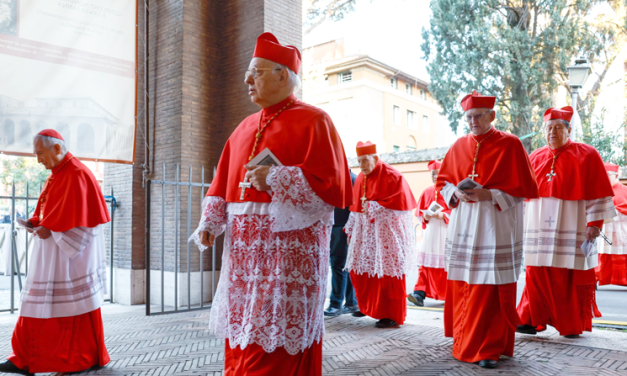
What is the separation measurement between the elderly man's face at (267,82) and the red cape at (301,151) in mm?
68

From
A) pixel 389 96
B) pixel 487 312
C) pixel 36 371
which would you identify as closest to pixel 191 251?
pixel 36 371

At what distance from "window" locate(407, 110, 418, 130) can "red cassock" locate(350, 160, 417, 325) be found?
3126cm

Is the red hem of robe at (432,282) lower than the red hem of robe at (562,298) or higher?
lower

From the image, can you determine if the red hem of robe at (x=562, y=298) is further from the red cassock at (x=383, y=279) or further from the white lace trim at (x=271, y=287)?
the white lace trim at (x=271, y=287)

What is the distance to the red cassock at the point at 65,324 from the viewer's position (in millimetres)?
4574

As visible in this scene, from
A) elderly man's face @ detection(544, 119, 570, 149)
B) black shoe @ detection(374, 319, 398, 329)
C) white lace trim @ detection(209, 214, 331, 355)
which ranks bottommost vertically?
black shoe @ detection(374, 319, 398, 329)

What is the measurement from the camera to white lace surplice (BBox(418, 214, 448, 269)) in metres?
8.46

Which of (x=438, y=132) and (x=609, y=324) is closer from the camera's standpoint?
(x=609, y=324)

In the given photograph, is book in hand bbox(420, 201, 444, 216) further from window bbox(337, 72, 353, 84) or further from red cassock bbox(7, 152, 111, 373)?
window bbox(337, 72, 353, 84)

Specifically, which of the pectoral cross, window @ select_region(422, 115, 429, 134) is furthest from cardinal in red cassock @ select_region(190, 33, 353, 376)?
window @ select_region(422, 115, 429, 134)

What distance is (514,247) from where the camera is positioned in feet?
15.5

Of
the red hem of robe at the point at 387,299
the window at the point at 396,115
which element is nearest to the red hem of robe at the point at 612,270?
the red hem of robe at the point at 387,299

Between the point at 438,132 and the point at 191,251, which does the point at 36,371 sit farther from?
the point at 438,132

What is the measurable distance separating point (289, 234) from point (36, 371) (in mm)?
3038
